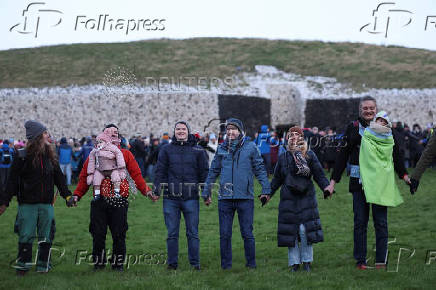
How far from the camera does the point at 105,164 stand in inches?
314

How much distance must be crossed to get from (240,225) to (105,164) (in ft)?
6.75

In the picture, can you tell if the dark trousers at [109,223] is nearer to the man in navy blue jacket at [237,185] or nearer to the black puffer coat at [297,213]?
the man in navy blue jacket at [237,185]

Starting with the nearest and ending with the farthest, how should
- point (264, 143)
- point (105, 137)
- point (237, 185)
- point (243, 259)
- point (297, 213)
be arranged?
point (297, 213), point (237, 185), point (105, 137), point (243, 259), point (264, 143)

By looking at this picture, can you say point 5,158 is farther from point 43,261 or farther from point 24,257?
point 24,257

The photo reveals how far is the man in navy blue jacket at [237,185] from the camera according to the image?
314 inches

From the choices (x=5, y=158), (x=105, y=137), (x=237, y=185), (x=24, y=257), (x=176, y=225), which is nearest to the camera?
(x=24, y=257)

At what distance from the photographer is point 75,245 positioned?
10.8m

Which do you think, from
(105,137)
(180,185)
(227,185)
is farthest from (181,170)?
(105,137)

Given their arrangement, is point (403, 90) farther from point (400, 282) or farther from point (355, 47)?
point (400, 282)

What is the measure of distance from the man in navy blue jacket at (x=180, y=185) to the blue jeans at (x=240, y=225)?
39 centimetres

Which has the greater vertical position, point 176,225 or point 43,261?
point 176,225

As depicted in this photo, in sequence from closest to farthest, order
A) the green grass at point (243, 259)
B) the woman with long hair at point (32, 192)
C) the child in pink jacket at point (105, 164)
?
the green grass at point (243, 259)
the woman with long hair at point (32, 192)
the child in pink jacket at point (105, 164)

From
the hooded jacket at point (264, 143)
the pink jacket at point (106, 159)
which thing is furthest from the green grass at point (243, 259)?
the hooded jacket at point (264, 143)

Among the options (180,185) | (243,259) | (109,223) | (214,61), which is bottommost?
(243,259)
